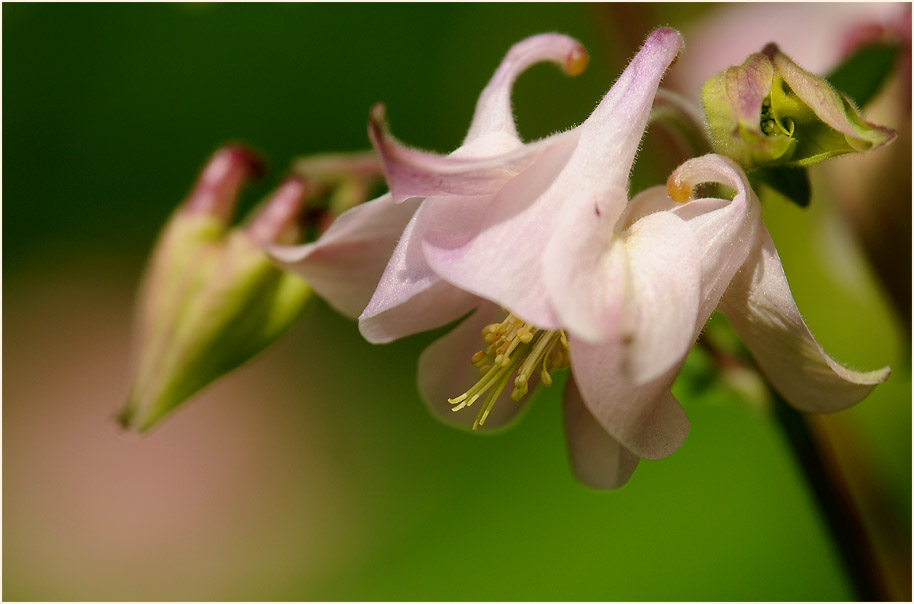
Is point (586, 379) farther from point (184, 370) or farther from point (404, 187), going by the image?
point (184, 370)

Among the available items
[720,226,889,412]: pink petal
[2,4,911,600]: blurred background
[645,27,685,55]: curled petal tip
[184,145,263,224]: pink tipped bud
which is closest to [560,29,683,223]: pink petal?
[645,27,685,55]: curled petal tip

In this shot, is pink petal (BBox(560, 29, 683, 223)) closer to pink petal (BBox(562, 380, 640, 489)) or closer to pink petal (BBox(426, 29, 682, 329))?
pink petal (BBox(426, 29, 682, 329))

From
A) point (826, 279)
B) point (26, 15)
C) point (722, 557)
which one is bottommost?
point (722, 557)

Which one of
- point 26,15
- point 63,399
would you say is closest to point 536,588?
point 63,399

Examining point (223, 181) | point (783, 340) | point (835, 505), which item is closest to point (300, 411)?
point (223, 181)

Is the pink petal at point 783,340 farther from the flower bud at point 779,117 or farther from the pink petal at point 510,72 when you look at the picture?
the pink petal at point 510,72

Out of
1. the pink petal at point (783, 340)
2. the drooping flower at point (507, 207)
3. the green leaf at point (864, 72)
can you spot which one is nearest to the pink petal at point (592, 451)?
the drooping flower at point (507, 207)
